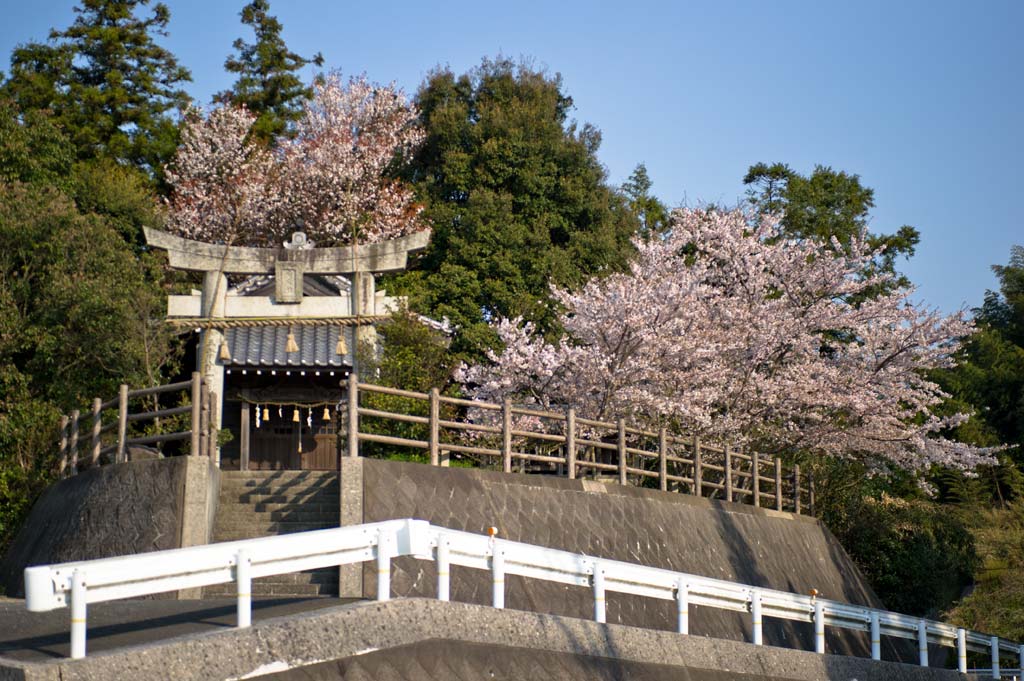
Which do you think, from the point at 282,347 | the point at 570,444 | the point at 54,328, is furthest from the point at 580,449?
the point at 54,328

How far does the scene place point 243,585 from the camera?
9.20 m

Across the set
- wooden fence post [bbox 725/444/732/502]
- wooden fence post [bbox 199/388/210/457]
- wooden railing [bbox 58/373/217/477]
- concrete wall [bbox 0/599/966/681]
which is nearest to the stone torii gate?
wooden railing [bbox 58/373/217/477]

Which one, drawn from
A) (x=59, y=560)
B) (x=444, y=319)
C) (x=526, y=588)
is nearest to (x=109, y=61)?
(x=444, y=319)

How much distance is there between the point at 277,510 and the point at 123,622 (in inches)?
223

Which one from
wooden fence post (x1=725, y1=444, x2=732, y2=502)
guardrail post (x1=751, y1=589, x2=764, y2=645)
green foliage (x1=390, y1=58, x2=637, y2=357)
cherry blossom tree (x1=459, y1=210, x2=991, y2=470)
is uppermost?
green foliage (x1=390, y1=58, x2=637, y2=357)

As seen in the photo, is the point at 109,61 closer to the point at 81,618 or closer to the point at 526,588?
the point at 526,588

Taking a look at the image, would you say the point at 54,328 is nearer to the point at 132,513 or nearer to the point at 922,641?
the point at 132,513

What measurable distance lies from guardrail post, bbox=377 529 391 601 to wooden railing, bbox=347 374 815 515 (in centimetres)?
526

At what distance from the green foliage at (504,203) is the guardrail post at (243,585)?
20.6m

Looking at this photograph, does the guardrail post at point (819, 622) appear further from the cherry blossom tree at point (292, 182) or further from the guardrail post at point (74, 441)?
the cherry blossom tree at point (292, 182)

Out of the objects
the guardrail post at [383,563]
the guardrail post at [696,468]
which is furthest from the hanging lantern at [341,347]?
the guardrail post at [383,563]

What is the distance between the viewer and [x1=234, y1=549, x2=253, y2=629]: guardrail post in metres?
9.17

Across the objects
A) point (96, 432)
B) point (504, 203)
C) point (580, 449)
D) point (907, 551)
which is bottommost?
point (907, 551)

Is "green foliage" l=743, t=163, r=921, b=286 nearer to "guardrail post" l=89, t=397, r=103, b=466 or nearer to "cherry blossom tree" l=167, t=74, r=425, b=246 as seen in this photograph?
"cherry blossom tree" l=167, t=74, r=425, b=246
